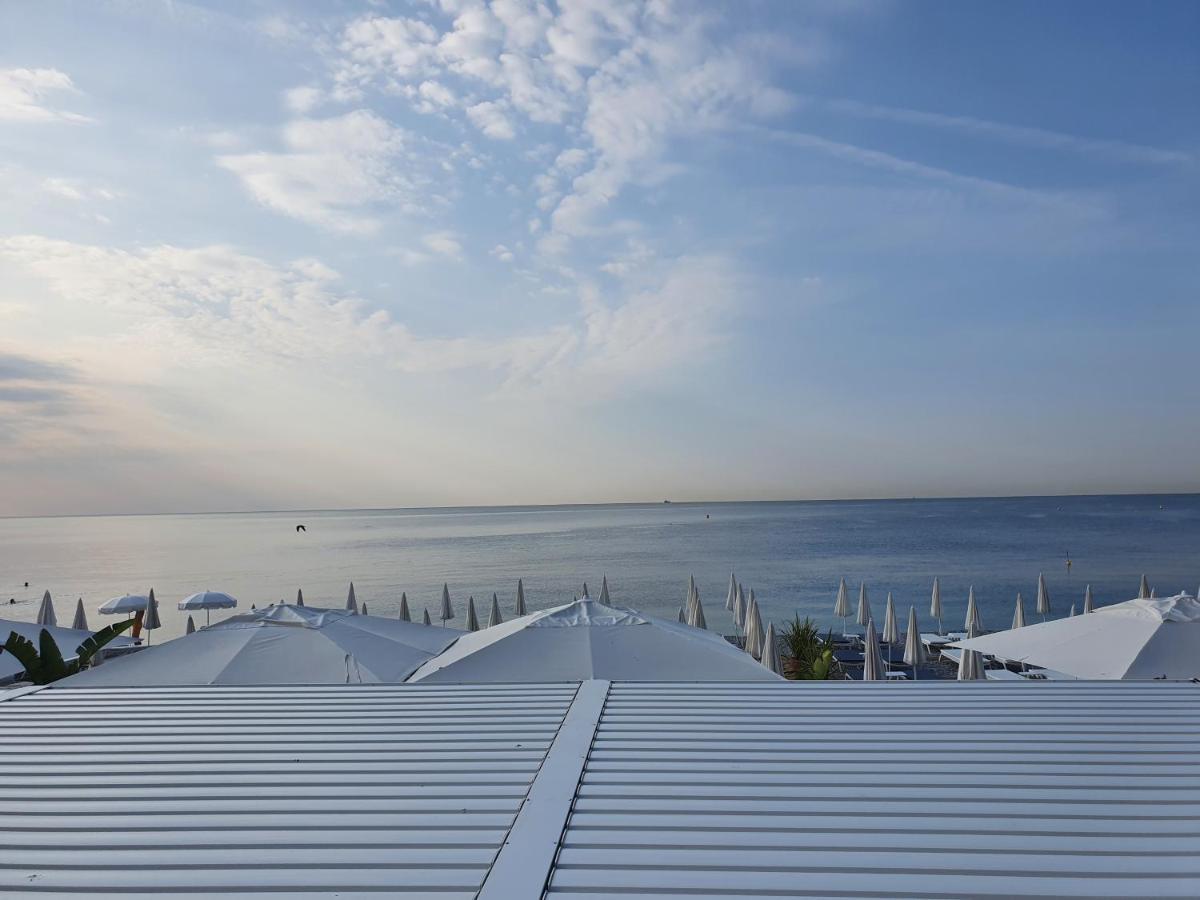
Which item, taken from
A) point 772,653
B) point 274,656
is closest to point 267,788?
point 274,656

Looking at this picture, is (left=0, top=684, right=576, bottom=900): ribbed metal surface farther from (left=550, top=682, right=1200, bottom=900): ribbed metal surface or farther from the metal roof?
(left=550, top=682, right=1200, bottom=900): ribbed metal surface

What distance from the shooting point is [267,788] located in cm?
345

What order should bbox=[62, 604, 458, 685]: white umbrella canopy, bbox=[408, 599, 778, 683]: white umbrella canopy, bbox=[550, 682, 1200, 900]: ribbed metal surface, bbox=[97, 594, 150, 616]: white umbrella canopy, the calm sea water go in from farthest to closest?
the calm sea water < bbox=[97, 594, 150, 616]: white umbrella canopy < bbox=[62, 604, 458, 685]: white umbrella canopy < bbox=[408, 599, 778, 683]: white umbrella canopy < bbox=[550, 682, 1200, 900]: ribbed metal surface

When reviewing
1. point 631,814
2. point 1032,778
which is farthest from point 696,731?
point 1032,778

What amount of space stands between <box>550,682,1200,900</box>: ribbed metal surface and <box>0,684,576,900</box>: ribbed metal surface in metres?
0.49

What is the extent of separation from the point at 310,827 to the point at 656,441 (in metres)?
70.1

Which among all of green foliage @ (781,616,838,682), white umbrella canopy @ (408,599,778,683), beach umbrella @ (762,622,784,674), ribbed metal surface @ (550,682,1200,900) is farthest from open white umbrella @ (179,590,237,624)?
ribbed metal surface @ (550,682,1200,900)

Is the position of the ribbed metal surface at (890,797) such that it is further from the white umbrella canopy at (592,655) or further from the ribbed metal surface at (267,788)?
the white umbrella canopy at (592,655)

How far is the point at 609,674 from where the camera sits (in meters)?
8.09

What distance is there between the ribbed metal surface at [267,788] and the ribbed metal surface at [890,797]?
19.1 inches

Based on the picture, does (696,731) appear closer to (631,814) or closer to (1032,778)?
(631,814)

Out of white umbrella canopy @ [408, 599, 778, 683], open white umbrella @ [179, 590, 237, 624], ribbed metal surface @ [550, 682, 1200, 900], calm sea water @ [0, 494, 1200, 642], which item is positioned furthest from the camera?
calm sea water @ [0, 494, 1200, 642]

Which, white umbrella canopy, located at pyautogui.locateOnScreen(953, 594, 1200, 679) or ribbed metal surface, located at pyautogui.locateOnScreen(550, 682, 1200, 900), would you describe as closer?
ribbed metal surface, located at pyautogui.locateOnScreen(550, 682, 1200, 900)

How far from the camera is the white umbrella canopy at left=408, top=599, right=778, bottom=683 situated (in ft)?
26.7
